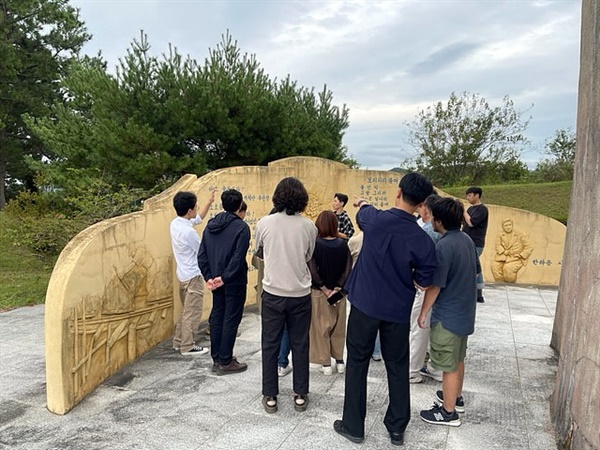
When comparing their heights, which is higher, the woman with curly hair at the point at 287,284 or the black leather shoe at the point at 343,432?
the woman with curly hair at the point at 287,284

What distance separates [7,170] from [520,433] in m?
23.4

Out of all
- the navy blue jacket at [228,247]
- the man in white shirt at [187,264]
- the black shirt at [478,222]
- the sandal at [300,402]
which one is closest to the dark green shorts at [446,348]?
the sandal at [300,402]

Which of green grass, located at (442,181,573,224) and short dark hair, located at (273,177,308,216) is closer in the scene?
short dark hair, located at (273,177,308,216)

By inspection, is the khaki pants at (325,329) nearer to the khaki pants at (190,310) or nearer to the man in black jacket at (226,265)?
the man in black jacket at (226,265)

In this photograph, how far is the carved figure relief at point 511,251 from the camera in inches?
311

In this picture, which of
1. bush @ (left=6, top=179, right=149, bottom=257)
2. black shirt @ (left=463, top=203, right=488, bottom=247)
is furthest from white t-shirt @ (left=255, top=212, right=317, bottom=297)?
bush @ (left=6, top=179, right=149, bottom=257)

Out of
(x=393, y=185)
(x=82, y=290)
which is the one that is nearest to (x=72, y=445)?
(x=82, y=290)

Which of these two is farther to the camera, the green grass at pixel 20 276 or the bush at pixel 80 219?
the green grass at pixel 20 276

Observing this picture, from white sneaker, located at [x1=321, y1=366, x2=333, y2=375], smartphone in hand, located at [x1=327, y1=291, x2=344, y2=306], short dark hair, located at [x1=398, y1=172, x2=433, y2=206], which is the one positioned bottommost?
white sneaker, located at [x1=321, y1=366, x2=333, y2=375]

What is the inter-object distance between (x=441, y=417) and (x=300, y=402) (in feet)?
3.25

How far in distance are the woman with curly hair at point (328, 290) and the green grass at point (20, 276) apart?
5.63 meters

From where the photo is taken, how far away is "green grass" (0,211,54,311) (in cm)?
729

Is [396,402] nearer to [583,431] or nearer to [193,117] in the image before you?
[583,431]

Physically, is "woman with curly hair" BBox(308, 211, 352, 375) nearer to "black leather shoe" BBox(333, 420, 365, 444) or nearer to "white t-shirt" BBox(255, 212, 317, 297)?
"white t-shirt" BBox(255, 212, 317, 297)
